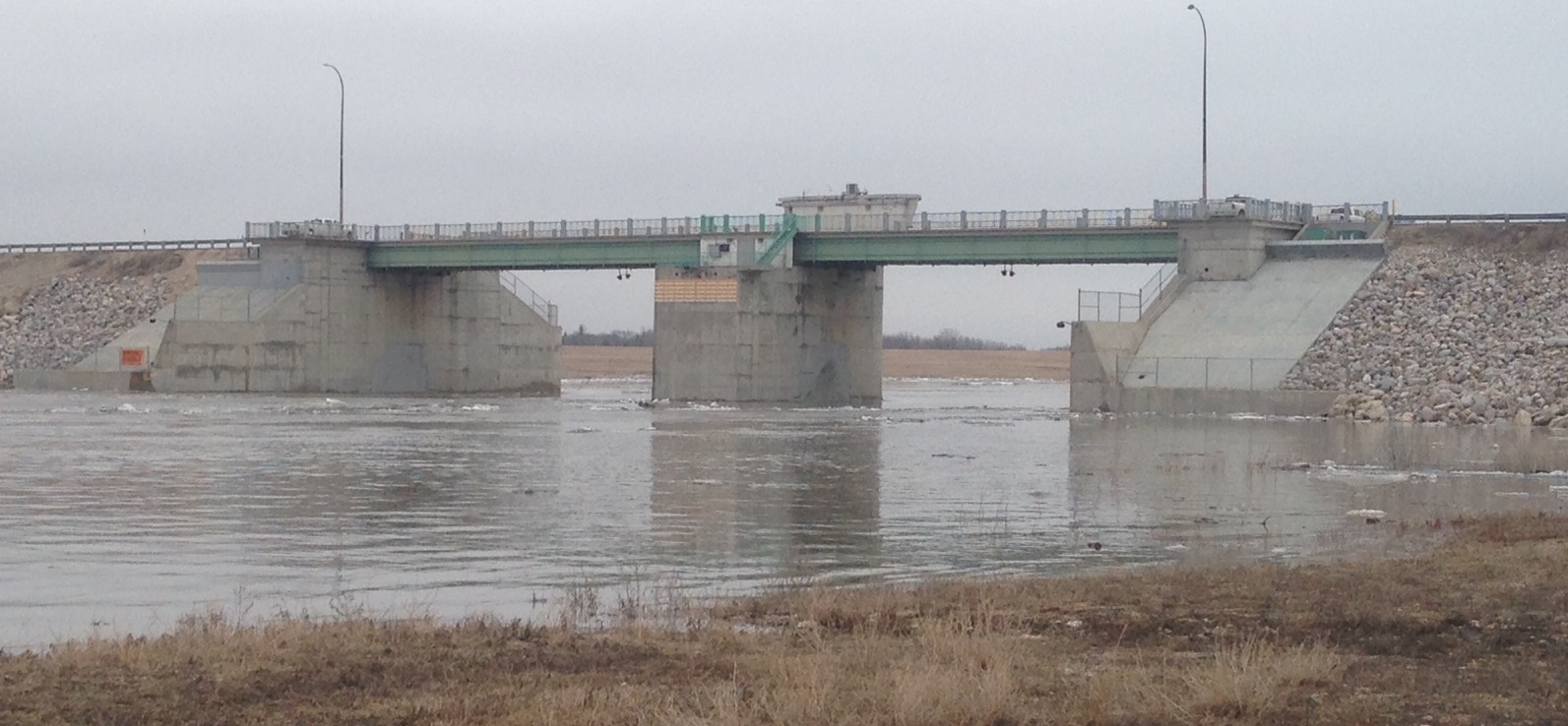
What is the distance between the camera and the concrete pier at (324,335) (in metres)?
98.6

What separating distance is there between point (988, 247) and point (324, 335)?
36.7 metres

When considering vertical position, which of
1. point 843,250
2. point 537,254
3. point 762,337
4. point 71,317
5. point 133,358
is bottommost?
point 133,358

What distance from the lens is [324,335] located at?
101 m

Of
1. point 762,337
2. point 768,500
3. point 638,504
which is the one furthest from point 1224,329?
point 638,504

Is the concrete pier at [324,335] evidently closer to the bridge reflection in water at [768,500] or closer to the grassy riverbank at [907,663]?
the bridge reflection in water at [768,500]

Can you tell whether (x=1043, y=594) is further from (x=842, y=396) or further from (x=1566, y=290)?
(x=842, y=396)

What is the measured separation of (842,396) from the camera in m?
92.6

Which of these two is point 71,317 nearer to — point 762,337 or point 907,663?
point 762,337

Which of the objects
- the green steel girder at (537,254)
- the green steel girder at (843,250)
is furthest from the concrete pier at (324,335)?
the green steel girder at (843,250)

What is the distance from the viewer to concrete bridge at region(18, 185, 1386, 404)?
3282 inches

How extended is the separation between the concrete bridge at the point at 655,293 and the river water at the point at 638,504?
22785 mm

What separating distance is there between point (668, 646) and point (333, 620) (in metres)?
3.34

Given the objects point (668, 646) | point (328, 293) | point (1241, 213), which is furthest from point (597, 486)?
point (328, 293)

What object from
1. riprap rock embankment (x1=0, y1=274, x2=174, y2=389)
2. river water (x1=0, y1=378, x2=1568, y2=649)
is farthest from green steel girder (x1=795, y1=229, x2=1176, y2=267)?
riprap rock embankment (x1=0, y1=274, x2=174, y2=389)
